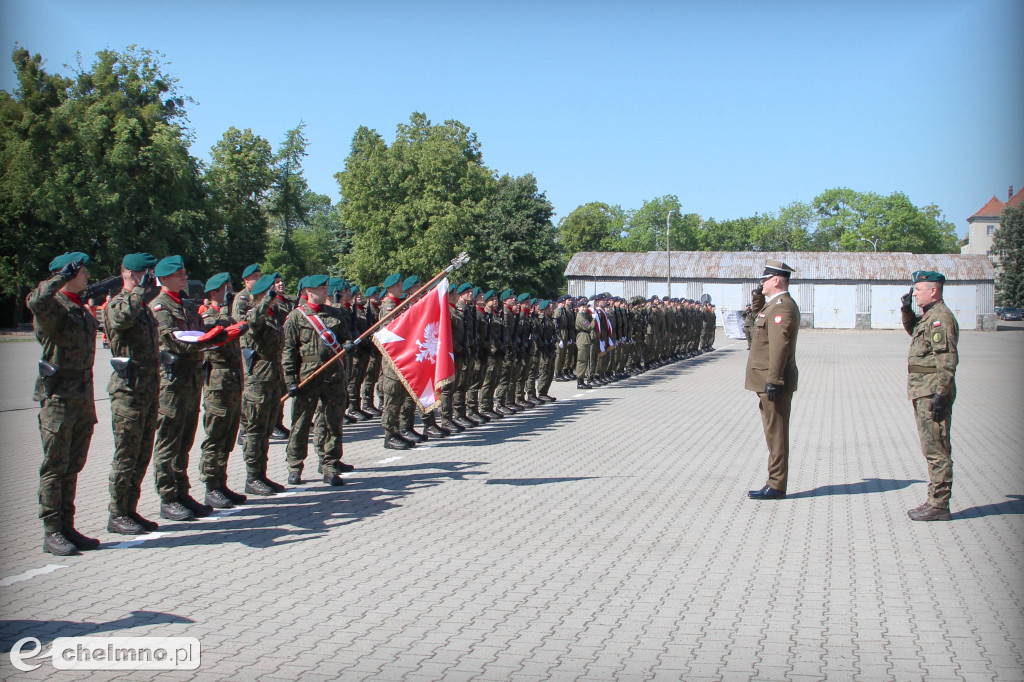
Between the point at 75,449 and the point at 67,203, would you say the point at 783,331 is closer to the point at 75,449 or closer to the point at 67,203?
the point at 75,449

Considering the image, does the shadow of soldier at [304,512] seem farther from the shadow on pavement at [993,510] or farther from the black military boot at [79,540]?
the shadow on pavement at [993,510]

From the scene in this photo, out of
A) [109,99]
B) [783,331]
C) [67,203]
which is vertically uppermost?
[109,99]

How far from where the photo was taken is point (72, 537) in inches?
236

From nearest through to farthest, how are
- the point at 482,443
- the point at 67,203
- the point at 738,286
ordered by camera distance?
the point at 482,443 → the point at 67,203 → the point at 738,286

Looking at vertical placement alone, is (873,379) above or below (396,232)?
below

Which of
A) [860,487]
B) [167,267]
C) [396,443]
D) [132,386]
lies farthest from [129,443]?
[860,487]

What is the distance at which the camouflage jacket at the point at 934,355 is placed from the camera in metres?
6.88

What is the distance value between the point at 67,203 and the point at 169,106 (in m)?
11.2

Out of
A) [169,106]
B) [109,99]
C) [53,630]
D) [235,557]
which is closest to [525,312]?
[235,557]

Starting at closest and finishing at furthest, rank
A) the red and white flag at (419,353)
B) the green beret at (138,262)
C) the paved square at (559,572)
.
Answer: the paved square at (559,572)
the green beret at (138,262)
the red and white flag at (419,353)

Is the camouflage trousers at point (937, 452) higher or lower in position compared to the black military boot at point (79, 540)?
higher

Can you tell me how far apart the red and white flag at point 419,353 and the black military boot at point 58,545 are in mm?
3765

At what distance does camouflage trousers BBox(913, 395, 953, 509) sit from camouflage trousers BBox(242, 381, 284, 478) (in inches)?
219

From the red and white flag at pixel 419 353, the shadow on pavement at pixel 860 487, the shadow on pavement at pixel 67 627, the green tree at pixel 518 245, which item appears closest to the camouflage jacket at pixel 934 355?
the shadow on pavement at pixel 860 487
